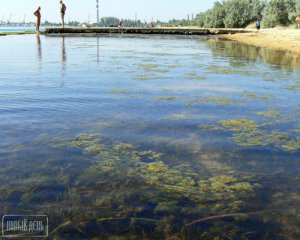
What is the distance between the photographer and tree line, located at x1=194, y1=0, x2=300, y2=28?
66125 mm

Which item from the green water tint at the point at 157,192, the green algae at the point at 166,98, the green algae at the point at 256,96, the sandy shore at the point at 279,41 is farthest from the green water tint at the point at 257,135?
the sandy shore at the point at 279,41

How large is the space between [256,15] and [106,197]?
93.6 m

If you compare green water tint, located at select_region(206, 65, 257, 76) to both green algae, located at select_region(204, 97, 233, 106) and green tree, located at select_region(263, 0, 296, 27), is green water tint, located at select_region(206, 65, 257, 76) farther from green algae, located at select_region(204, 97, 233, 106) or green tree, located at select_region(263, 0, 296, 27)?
green tree, located at select_region(263, 0, 296, 27)

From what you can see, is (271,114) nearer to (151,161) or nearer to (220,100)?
(220,100)

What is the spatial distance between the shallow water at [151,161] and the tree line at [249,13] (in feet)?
195

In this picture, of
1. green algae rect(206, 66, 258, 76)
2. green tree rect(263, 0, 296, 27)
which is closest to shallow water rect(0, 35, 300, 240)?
green algae rect(206, 66, 258, 76)

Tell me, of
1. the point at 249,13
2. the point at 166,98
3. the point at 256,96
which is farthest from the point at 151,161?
the point at 249,13

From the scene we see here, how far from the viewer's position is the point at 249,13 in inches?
3519

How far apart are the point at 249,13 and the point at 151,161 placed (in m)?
93.3

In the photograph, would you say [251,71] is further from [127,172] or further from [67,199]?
[67,199]

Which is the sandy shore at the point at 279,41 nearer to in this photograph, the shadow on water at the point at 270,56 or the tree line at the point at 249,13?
the shadow on water at the point at 270,56

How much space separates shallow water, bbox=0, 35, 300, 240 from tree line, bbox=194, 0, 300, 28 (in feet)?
195

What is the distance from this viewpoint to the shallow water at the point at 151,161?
3078 mm

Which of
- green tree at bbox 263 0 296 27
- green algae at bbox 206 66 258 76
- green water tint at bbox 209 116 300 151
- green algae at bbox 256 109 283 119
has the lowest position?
green water tint at bbox 209 116 300 151
